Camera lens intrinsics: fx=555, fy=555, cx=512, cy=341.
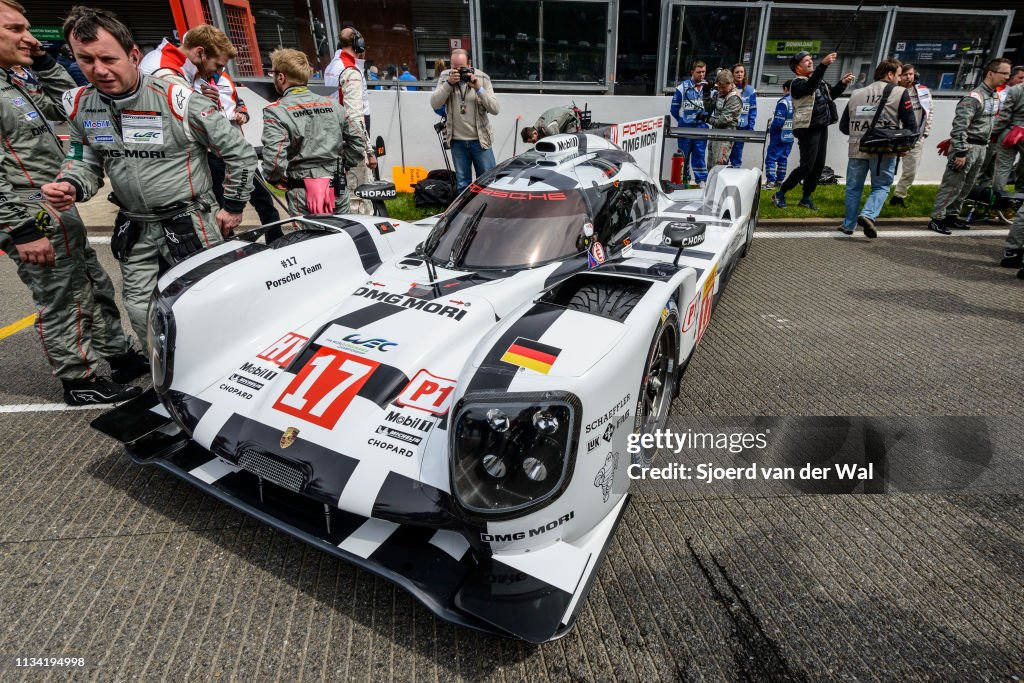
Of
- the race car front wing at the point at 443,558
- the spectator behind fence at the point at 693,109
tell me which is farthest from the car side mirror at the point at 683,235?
the spectator behind fence at the point at 693,109

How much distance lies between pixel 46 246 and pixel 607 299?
2.71 m

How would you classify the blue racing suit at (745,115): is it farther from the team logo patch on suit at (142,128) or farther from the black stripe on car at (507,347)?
the team logo patch on suit at (142,128)

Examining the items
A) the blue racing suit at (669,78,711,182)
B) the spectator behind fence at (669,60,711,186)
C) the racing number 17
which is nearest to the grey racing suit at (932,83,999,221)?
the spectator behind fence at (669,60,711,186)

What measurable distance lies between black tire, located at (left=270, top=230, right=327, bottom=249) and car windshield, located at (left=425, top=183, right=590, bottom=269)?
24.4 inches

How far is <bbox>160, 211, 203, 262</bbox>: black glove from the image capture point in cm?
296

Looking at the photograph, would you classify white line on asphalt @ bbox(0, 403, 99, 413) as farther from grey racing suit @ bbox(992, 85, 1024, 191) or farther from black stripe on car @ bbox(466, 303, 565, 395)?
grey racing suit @ bbox(992, 85, 1024, 191)

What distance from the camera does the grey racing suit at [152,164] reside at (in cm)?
278

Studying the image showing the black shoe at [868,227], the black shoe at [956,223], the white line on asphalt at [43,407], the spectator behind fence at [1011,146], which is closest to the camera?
the white line on asphalt at [43,407]

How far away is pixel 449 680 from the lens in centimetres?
166

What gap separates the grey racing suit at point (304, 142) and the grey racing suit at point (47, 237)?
1371mm

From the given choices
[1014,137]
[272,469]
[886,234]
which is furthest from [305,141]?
[1014,137]

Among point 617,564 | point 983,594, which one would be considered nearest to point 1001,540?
point 983,594

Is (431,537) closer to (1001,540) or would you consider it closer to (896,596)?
(896,596)

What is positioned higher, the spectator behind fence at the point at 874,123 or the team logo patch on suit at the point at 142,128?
the team logo patch on suit at the point at 142,128
